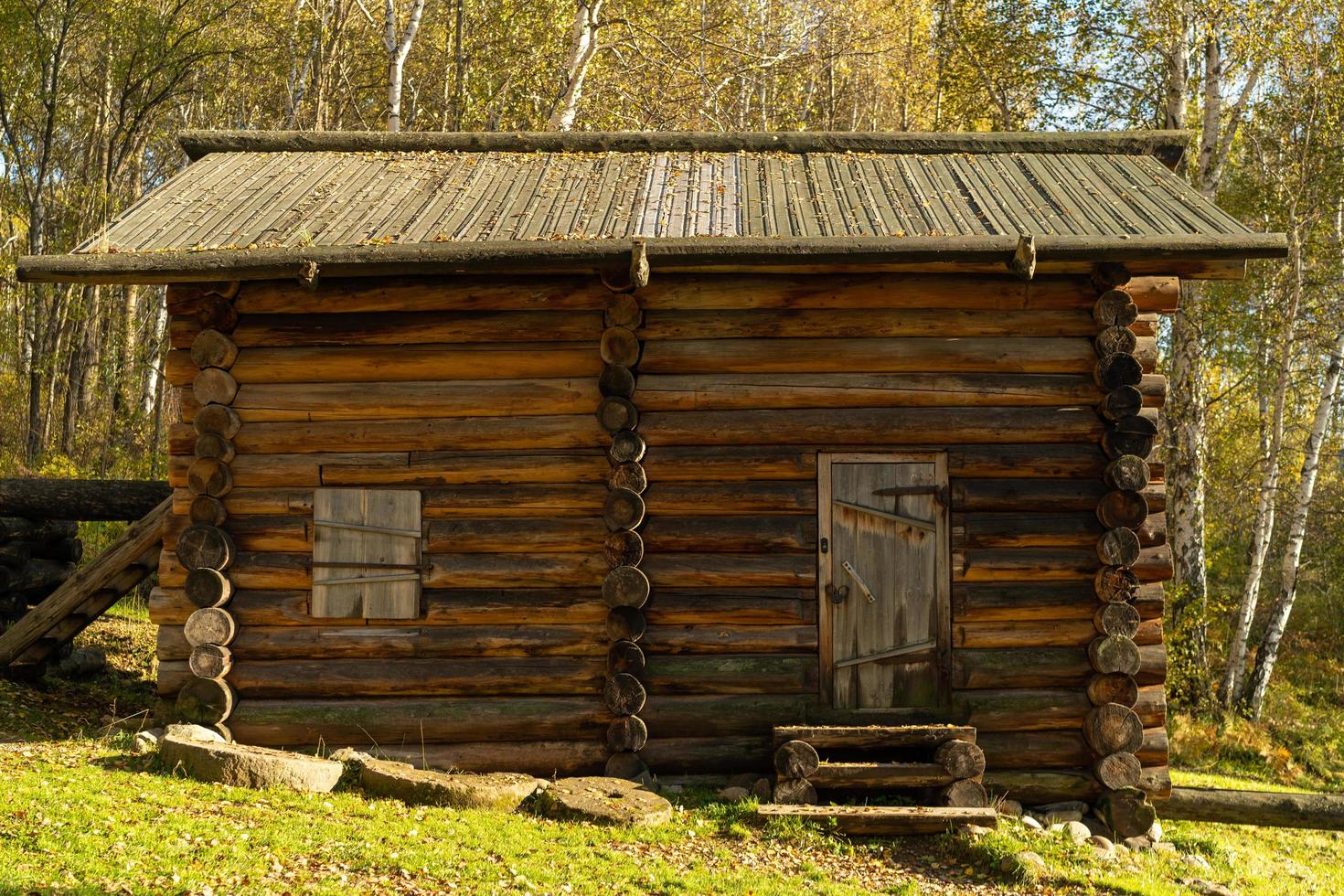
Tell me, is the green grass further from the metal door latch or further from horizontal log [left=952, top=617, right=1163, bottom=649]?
the metal door latch

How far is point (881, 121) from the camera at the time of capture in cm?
2864

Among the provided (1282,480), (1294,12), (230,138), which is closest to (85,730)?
(230,138)

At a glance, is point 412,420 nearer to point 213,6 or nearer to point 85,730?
point 85,730

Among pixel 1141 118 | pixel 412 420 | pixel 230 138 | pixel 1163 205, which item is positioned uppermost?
pixel 1141 118

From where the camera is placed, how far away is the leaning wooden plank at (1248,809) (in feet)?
29.2

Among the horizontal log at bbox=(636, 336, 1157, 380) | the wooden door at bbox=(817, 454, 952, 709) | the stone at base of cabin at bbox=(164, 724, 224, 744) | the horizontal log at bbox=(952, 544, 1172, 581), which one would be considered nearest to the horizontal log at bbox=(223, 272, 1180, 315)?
the horizontal log at bbox=(636, 336, 1157, 380)

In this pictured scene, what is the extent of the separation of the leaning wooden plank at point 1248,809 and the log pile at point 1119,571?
83cm

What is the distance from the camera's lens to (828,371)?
28.5 feet

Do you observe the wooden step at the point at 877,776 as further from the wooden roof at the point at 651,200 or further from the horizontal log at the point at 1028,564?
the wooden roof at the point at 651,200

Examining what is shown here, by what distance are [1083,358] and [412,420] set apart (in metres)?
5.26

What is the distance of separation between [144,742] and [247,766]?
1.18m

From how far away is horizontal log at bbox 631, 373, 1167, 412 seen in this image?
8641 millimetres

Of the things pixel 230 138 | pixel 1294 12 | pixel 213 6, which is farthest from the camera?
pixel 213 6

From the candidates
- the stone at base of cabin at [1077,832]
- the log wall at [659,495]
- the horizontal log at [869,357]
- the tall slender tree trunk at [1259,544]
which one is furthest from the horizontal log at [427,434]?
the tall slender tree trunk at [1259,544]
